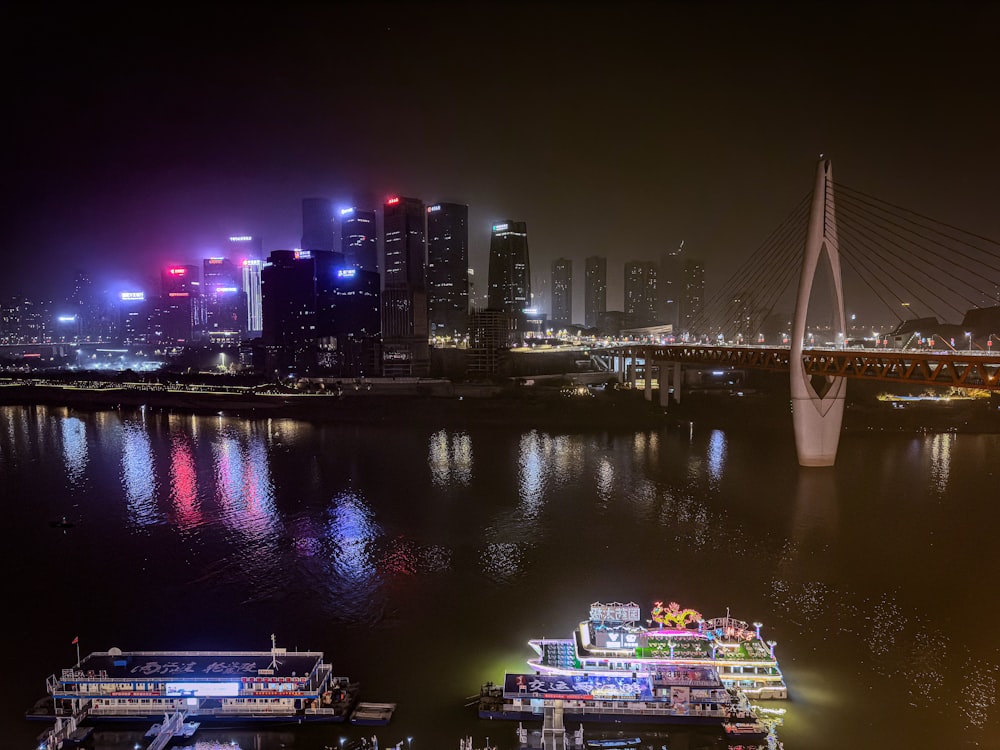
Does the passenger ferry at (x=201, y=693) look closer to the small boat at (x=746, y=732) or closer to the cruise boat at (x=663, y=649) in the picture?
the cruise boat at (x=663, y=649)

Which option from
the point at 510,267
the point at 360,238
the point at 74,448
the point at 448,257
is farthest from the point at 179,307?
the point at 74,448

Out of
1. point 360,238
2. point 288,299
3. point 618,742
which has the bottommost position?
point 618,742

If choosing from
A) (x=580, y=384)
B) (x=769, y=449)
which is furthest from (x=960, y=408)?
(x=580, y=384)

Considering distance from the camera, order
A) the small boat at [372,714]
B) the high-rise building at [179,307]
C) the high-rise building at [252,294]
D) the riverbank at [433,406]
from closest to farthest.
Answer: the small boat at [372,714] → the riverbank at [433,406] → the high-rise building at [179,307] → the high-rise building at [252,294]

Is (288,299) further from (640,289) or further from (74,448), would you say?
(640,289)

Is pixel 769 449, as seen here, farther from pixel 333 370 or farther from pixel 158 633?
pixel 333 370

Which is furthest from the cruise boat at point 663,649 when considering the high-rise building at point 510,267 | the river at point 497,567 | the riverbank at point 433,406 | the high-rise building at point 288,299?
the high-rise building at point 510,267
